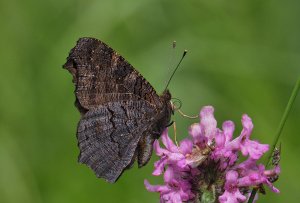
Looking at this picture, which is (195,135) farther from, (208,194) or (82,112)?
(82,112)

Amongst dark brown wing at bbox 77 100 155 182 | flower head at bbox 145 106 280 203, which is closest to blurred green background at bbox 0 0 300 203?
dark brown wing at bbox 77 100 155 182

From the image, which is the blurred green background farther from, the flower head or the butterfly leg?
the flower head

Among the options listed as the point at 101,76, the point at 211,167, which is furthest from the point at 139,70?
the point at 211,167

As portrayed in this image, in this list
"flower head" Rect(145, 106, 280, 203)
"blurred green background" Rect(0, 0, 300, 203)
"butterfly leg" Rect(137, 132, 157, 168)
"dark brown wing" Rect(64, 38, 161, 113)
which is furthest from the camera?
"blurred green background" Rect(0, 0, 300, 203)

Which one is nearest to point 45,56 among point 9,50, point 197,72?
point 9,50

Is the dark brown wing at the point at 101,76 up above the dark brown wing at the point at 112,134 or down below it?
above

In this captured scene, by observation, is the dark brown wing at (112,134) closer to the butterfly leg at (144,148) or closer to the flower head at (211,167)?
the butterfly leg at (144,148)

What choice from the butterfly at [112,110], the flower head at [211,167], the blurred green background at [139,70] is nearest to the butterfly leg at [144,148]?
the butterfly at [112,110]
